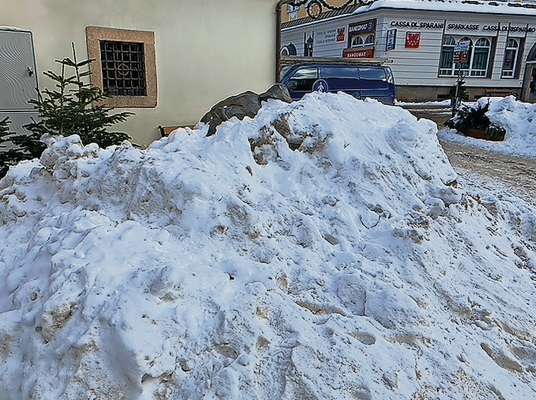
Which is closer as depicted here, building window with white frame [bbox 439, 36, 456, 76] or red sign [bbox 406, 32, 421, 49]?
red sign [bbox 406, 32, 421, 49]

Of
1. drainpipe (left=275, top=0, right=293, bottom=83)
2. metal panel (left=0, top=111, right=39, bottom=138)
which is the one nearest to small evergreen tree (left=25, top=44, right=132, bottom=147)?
metal panel (left=0, top=111, right=39, bottom=138)

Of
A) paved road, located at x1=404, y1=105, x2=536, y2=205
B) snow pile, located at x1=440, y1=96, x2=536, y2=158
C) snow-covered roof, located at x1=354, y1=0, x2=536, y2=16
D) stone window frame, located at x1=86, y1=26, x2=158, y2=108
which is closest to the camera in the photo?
paved road, located at x1=404, y1=105, x2=536, y2=205

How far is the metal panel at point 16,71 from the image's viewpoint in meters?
6.78

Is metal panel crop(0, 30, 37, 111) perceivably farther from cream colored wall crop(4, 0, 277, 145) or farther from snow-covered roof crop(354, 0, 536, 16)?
snow-covered roof crop(354, 0, 536, 16)

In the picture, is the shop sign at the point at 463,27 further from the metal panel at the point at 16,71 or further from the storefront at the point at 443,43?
the metal panel at the point at 16,71

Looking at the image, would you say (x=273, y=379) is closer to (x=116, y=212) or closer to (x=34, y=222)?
(x=116, y=212)

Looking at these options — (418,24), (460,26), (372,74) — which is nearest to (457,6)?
(460,26)

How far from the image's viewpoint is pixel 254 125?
150 inches

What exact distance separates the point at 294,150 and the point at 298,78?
10.3 m

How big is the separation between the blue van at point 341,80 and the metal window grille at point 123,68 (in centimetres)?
578

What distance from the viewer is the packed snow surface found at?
2.16m

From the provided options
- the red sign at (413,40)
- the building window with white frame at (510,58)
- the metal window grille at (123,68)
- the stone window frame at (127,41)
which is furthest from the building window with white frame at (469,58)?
the metal window grille at (123,68)

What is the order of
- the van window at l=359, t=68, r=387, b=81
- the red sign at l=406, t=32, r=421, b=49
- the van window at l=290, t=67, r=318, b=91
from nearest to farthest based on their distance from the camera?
1. the van window at l=290, t=67, r=318, b=91
2. the van window at l=359, t=68, r=387, b=81
3. the red sign at l=406, t=32, r=421, b=49

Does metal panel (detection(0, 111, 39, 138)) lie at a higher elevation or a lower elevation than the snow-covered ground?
higher
